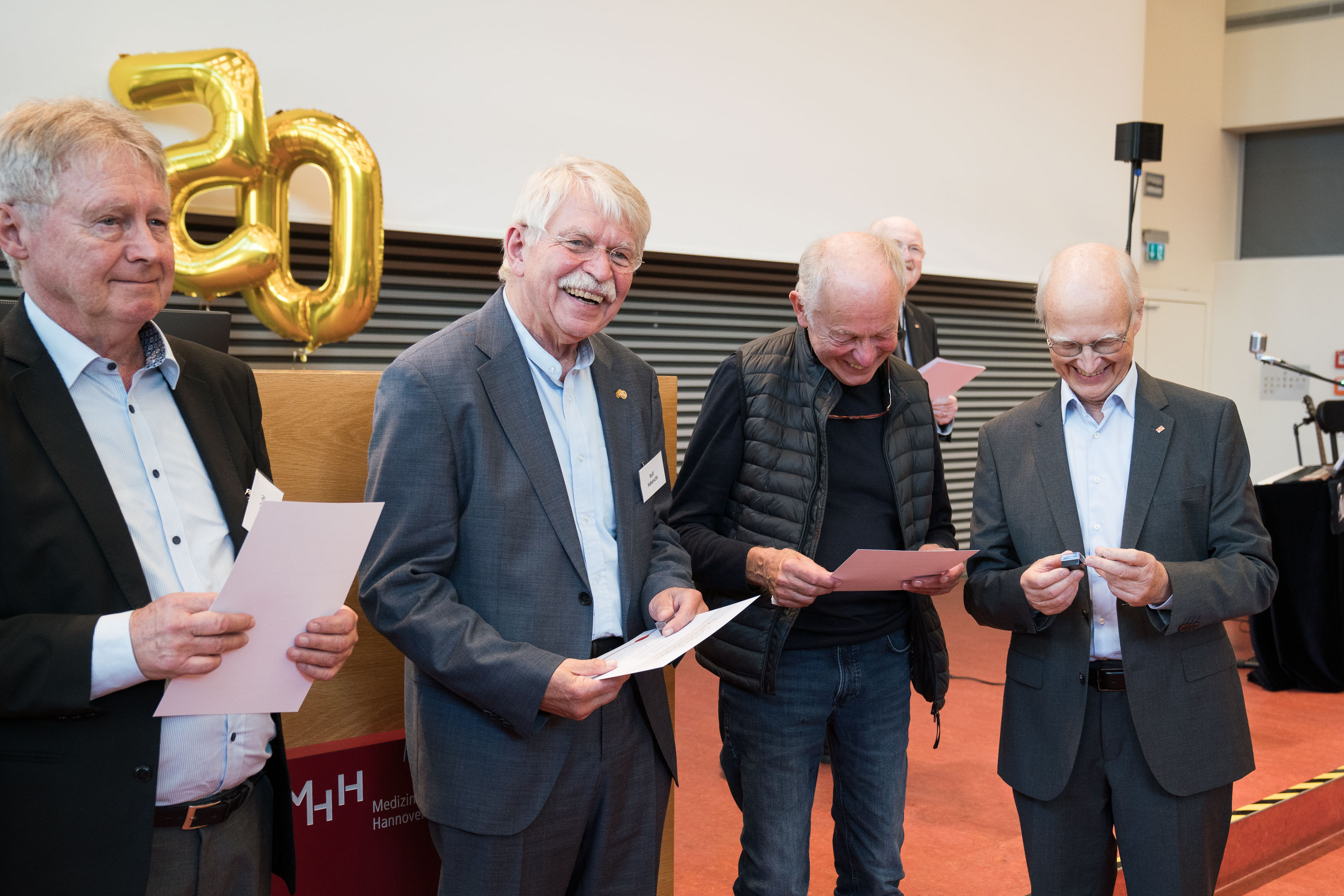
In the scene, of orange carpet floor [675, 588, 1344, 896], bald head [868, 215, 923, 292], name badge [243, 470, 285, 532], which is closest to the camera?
name badge [243, 470, 285, 532]

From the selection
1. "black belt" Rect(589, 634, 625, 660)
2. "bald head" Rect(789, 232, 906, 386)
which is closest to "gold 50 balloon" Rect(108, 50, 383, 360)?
"bald head" Rect(789, 232, 906, 386)

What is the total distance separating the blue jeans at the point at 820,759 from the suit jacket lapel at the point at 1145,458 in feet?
1.77

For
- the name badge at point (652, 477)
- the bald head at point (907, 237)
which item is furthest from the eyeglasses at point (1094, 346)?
the bald head at point (907, 237)

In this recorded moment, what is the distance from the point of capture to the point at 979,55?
6875 millimetres

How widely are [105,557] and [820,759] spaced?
56.8 inches

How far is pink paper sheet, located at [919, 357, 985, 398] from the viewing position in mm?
3760

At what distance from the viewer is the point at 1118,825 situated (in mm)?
2002

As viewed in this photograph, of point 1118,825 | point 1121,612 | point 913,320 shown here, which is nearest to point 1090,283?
point 1121,612

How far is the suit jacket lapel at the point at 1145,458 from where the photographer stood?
197 cm

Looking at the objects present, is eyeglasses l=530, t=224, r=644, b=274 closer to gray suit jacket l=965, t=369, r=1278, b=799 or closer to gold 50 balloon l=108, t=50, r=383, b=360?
gray suit jacket l=965, t=369, r=1278, b=799

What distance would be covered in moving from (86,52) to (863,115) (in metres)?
4.18

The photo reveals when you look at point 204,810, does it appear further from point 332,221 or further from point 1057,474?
point 332,221

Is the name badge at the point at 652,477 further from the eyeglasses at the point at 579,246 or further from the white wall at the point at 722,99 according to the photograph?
the white wall at the point at 722,99

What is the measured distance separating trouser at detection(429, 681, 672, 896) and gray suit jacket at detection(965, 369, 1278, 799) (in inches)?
29.5
